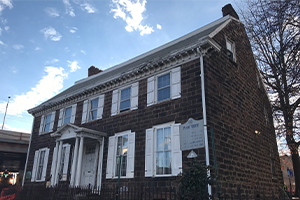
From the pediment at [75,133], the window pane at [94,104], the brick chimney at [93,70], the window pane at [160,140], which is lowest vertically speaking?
the window pane at [160,140]

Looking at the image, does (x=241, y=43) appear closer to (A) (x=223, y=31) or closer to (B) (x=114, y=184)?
(A) (x=223, y=31)

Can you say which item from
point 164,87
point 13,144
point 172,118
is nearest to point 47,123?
point 13,144

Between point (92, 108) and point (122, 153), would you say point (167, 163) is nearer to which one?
point (122, 153)

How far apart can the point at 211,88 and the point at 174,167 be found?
3678 millimetres

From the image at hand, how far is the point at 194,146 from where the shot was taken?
394 inches

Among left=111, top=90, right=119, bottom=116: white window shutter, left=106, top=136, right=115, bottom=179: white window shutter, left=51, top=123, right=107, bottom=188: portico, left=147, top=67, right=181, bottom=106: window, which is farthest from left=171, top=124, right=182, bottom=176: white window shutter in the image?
left=51, top=123, right=107, bottom=188: portico

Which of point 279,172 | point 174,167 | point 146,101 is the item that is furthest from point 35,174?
point 279,172

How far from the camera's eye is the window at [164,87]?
38.5 feet

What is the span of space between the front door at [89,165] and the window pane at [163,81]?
18.5ft

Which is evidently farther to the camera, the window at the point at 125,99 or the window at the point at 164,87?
the window at the point at 125,99

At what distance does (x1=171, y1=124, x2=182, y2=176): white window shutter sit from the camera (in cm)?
1033

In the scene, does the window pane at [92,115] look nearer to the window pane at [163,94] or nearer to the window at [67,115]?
the window at [67,115]

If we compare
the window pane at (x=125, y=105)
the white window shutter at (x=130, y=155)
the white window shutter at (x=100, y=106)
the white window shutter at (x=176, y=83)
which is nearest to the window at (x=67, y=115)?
the white window shutter at (x=100, y=106)

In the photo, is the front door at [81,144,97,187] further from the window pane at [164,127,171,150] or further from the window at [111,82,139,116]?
the window pane at [164,127,171,150]
